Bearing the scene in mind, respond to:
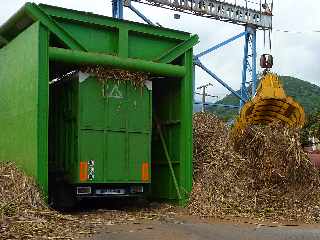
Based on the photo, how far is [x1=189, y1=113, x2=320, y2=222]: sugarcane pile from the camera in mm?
11172

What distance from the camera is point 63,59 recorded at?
36.1 ft

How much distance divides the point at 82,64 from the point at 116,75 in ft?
2.79

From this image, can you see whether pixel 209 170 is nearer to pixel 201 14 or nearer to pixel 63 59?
pixel 63 59

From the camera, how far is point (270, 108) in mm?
13172

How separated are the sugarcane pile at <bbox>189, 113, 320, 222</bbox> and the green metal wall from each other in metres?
3.53

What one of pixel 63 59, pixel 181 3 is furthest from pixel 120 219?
pixel 181 3

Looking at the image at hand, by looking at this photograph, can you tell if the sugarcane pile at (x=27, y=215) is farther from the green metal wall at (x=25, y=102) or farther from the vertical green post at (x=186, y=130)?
the vertical green post at (x=186, y=130)

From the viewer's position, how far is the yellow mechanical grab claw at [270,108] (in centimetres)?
1278

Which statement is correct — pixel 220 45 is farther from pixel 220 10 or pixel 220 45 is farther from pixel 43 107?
pixel 43 107

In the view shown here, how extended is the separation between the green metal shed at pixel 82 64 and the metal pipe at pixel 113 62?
0.02 m

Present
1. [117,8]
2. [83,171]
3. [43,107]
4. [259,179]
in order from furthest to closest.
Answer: [117,8], [259,179], [83,171], [43,107]

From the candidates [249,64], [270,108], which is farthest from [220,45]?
[270,108]

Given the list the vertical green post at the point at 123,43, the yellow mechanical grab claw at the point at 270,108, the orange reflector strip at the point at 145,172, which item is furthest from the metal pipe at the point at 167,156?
the vertical green post at the point at 123,43

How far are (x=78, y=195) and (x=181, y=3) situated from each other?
21541mm
